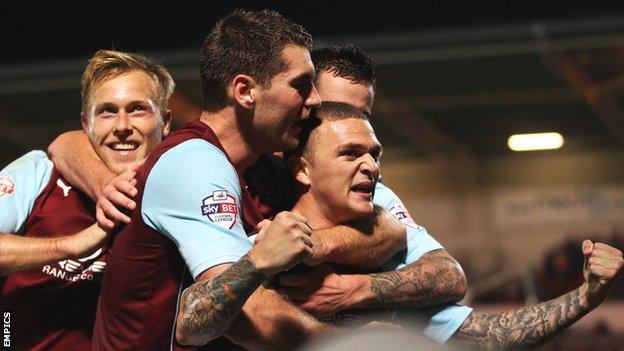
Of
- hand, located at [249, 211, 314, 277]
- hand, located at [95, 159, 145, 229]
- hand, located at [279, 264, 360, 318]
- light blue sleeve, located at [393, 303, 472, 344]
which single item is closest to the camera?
hand, located at [249, 211, 314, 277]

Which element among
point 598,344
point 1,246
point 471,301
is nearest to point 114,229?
point 1,246

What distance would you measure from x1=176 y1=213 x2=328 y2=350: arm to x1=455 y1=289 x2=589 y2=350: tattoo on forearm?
1057 millimetres

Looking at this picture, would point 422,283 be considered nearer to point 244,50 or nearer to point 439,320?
point 439,320

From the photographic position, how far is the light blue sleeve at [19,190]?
3.86 metres

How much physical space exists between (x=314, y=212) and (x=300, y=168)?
6.5 inches

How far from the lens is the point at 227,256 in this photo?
3.03 m

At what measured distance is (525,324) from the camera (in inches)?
149

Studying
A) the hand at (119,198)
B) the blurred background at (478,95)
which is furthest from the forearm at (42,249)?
the blurred background at (478,95)

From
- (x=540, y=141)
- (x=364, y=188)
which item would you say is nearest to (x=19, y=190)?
(x=364, y=188)

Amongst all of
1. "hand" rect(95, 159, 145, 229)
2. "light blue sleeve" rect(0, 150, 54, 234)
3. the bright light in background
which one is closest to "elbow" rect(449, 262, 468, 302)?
"hand" rect(95, 159, 145, 229)

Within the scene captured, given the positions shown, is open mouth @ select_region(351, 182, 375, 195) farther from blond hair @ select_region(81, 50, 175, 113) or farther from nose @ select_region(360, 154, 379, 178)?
blond hair @ select_region(81, 50, 175, 113)

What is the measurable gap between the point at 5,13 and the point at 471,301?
6.13 m

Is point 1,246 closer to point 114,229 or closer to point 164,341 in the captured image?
point 114,229

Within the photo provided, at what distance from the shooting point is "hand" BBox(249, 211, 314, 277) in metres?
2.89
